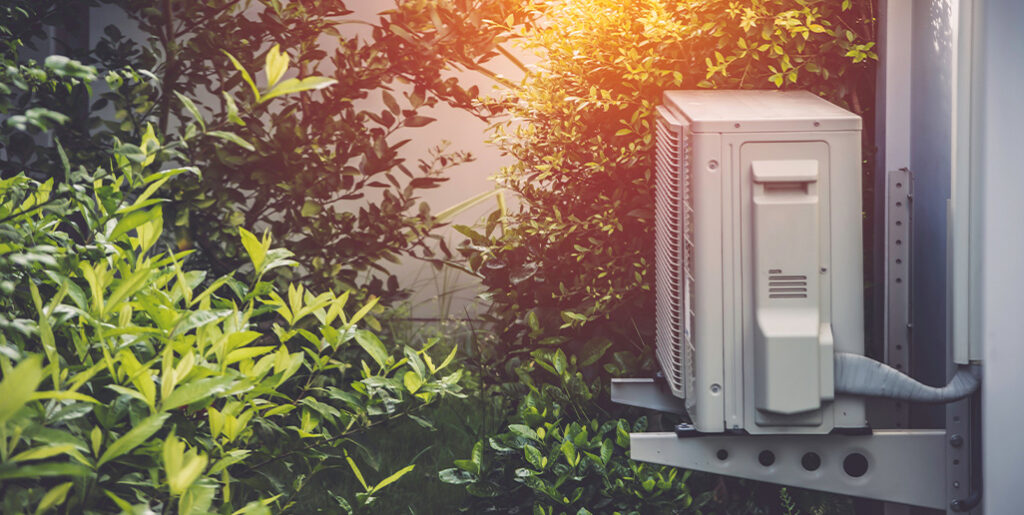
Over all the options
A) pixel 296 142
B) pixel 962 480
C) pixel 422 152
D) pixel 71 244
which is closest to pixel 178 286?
pixel 71 244

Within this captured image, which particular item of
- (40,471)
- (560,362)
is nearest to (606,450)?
(560,362)

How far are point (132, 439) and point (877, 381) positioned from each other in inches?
68.6

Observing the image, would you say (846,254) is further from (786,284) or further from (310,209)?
(310,209)

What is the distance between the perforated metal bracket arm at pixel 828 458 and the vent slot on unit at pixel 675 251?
0.19 m

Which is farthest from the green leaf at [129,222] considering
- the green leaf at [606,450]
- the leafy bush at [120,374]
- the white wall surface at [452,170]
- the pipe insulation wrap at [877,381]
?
the white wall surface at [452,170]

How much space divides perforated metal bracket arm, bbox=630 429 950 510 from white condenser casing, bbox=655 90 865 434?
94 millimetres

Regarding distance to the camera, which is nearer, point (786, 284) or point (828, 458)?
point (786, 284)

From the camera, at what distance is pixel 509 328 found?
334 centimetres

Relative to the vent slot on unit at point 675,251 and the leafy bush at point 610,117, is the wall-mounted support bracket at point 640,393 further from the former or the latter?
the leafy bush at point 610,117

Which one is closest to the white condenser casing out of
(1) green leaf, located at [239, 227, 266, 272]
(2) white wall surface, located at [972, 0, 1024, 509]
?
(2) white wall surface, located at [972, 0, 1024, 509]

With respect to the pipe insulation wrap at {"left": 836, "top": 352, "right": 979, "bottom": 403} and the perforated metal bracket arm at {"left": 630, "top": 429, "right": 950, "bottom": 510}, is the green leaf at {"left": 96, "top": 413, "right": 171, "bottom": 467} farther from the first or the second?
the pipe insulation wrap at {"left": 836, "top": 352, "right": 979, "bottom": 403}

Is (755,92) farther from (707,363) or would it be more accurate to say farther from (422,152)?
(422,152)

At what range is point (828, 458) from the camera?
7.52ft

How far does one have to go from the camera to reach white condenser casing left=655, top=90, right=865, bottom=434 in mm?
2119
